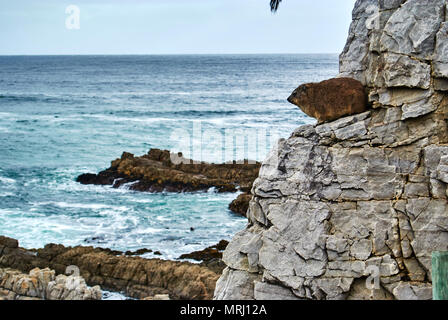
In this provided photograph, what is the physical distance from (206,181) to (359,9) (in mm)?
21094

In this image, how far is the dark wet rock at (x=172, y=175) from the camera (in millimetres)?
28500

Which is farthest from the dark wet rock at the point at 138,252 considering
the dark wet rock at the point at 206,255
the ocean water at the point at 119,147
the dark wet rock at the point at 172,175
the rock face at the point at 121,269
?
the dark wet rock at the point at 172,175

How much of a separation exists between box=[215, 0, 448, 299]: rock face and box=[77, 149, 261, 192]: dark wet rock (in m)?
20.3

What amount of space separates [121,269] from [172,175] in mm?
12493

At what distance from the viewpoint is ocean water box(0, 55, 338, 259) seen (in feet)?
73.8

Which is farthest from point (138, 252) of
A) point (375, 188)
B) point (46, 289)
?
point (375, 188)

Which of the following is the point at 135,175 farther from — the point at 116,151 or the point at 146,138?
the point at 146,138

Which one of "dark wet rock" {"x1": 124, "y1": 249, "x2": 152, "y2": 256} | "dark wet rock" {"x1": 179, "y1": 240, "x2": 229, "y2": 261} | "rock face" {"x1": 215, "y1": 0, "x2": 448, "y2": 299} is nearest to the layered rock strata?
"dark wet rock" {"x1": 179, "y1": 240, "x2": 229, "y2": 261}

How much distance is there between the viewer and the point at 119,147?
4288cm

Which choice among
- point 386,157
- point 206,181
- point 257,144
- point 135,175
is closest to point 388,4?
point 386,157

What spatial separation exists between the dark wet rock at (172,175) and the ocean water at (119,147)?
0.72 metres

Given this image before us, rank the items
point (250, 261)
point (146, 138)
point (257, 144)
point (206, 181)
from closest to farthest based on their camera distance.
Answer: point (250, 261)
point (206, 181)
point (257, 144)
point (146, 138)

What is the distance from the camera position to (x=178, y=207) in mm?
25797

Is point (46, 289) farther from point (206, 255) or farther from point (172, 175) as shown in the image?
point (172, 175)
